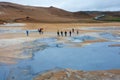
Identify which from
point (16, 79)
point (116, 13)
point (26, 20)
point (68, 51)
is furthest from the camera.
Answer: point (116, 13)

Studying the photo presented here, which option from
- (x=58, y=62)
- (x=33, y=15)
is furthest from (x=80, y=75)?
(x=33, y=15)

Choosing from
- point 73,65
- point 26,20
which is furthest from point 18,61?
point 26,20

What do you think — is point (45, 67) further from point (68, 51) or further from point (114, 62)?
point (68, 51)

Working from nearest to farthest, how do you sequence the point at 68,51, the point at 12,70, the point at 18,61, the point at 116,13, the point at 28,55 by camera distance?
the point at 12,70 < the point at 18,61 < the point at 28,55 < the point at 68,51 < the point at 116,13

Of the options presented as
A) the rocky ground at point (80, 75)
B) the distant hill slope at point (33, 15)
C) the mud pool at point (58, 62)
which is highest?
the distant hill slope at point (33, 15)

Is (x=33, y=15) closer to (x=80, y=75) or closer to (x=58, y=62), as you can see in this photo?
(x=58, y=62)

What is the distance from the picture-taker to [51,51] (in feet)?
98.2

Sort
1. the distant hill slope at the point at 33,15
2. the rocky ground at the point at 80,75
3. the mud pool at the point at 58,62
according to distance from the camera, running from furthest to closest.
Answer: the distant hill slope at the point at 33,15 < the mud pool at the point at 58,62 < the rocky ground at the point at 80,75

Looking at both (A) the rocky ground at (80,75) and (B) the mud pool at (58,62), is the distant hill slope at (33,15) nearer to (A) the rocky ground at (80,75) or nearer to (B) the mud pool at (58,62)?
(B) the mud pool at (58,62)

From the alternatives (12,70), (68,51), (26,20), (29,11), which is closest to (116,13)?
(29,11)

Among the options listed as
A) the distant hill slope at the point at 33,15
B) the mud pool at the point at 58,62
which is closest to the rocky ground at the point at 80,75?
the mud pool at the point at 58,62

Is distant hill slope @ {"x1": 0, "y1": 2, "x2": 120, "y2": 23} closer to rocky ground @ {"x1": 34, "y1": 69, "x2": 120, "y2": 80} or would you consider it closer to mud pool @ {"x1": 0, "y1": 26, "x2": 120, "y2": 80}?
mud pool @ {"x1": 0, "y1": 26, "x2": 120, "y2": 80}

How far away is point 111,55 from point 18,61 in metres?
8.64

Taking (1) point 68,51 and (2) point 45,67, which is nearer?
Answer: (2) point 45,67
